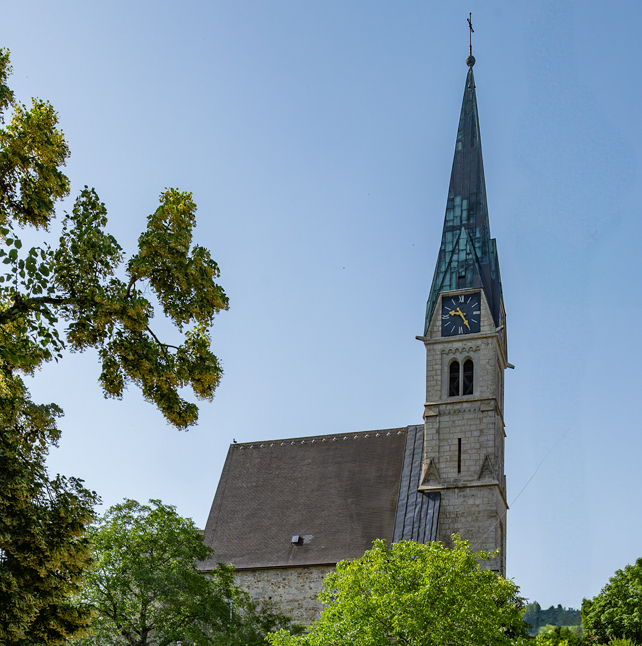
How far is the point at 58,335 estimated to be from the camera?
9.27m

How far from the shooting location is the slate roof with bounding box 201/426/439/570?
103ft

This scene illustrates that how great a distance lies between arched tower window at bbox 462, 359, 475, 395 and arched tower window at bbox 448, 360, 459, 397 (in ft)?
0.93

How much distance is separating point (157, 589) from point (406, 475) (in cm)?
1179

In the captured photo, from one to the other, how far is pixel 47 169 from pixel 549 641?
14.6m

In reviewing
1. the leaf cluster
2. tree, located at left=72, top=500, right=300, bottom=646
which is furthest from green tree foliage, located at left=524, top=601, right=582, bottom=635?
the leaf cluster

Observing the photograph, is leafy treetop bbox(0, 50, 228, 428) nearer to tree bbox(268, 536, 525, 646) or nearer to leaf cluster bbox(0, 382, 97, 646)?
leaf cluster bbox(0, 382, 97, 646)

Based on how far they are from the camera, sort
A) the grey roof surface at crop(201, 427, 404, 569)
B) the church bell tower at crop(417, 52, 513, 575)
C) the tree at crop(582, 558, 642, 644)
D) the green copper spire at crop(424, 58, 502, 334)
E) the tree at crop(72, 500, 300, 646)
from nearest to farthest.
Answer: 1. the tree at crop(72, 500, 300, 646)
2. the tree at crop(582, 558, 642, 644)
3. the church bell tower at crop(417, 52, 513, 575)
4. the grey roof surface at crop(201, 427, 404, 569)
5. the green copper spire at crop(424, 58, 502, 334)

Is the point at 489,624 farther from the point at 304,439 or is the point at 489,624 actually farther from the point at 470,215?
the point at 470,215

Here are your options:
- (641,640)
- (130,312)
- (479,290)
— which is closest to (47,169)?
(130,312)

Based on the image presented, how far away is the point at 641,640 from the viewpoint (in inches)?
1005

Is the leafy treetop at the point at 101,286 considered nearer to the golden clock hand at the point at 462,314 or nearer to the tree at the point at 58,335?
the tree at the point at 58,335

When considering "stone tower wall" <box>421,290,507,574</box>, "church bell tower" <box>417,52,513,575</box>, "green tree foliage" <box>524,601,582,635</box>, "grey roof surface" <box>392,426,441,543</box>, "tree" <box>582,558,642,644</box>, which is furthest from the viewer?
"green tree foliage" <box>524,601,582,635</box>

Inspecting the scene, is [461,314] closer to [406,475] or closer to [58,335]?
[406,475]

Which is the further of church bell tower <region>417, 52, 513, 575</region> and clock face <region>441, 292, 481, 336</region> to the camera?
clock face <region>441, 292, 481, 336</region>
